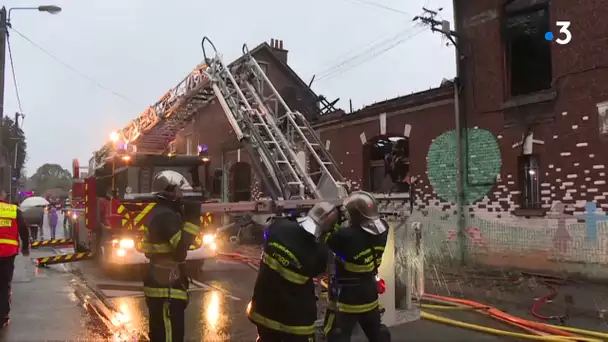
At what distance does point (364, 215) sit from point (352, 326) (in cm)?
88

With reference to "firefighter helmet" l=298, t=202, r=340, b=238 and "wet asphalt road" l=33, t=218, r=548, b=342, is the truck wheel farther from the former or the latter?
"firefighter helmet" l=298, t=202, r=340, b=238

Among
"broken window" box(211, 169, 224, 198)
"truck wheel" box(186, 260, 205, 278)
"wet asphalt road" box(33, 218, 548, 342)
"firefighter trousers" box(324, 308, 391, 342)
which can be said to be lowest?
"wet asphalt road" box(33, 218, 548, 342)

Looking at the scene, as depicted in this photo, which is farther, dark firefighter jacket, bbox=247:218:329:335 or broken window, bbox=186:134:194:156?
broken window, bbox=186:134:194:156

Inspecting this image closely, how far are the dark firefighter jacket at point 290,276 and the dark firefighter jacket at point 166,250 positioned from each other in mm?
1068

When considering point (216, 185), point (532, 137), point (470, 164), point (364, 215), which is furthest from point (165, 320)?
point (470, 164)

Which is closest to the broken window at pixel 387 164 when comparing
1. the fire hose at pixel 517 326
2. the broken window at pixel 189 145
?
the fire hose at pixel 517 326

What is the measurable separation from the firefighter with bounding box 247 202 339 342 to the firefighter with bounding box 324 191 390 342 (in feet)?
2.74

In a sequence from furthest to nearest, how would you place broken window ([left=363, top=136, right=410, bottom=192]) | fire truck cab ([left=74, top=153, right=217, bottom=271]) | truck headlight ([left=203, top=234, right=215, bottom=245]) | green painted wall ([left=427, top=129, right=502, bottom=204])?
1. broken window ([left=363, top=136, right=410, bottom=192])
2. green painted wall ([left=427, top=129, right=502, bottom=204])
3. truck headlight ([left=203, top=234, right=215, bottom=245])
4. fire truck cab ([left=74, top=153, right=217, bottom=271])

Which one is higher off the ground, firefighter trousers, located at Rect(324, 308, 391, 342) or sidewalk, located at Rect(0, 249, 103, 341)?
firefighter trousers, located at Rect(324, 308, 391, 342)

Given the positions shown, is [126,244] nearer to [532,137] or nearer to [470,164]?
[470,164]

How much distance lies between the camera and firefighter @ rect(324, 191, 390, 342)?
4.02 metres

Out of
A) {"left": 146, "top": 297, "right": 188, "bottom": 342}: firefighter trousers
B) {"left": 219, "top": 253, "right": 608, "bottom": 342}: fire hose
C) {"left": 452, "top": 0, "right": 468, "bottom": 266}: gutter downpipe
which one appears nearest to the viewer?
{"left": 146, "top": 297, "right": 188, "bottom": 342}: firefighter trousers

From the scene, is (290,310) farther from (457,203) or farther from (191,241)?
(457,203)

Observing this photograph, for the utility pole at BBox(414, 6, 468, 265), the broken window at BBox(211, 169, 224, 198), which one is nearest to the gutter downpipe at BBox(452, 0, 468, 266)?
the utility pole at BBox(414, 6, 468, 265)
